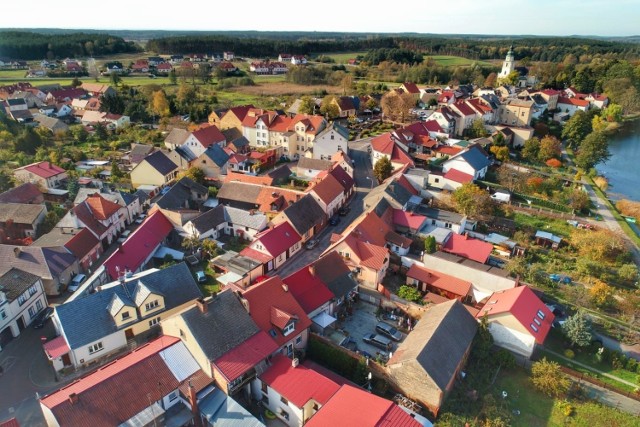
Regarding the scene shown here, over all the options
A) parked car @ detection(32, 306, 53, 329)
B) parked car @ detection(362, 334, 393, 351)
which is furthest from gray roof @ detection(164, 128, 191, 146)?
parked car @ detection(362, 334, 393, 351)

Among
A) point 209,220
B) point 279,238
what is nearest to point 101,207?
point 209,220

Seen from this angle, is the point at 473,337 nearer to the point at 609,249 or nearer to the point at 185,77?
the point at 609,249

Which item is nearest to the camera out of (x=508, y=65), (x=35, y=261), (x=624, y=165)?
(x=35, y=261)

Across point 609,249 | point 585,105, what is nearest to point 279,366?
point 609,249

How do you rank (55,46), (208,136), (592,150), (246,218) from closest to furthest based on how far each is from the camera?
1. (246,218)
2. (592,150)
3. (208,136)
4. (55,46)

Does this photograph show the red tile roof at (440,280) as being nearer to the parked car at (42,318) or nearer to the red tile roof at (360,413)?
the red tile roof at (360,413)

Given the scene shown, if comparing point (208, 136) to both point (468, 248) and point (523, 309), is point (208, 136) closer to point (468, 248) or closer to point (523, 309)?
point (468, 248)
